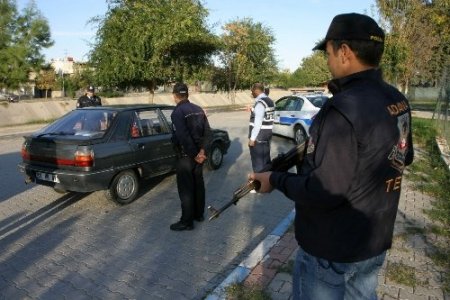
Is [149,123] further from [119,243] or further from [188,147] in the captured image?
[119,243]

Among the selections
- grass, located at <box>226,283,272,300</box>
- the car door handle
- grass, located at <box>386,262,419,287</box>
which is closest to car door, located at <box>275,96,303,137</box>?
the car door handle

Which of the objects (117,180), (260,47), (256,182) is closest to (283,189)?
(256,182)

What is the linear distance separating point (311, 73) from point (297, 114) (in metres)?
48.8

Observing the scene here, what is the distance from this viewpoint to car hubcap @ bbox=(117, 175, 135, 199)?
21.1ft

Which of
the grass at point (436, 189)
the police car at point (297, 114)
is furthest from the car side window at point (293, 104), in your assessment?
the grass at point (436, 189)

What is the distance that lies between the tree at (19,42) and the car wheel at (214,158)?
2349 centimetres

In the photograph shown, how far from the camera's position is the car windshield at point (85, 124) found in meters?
6.34

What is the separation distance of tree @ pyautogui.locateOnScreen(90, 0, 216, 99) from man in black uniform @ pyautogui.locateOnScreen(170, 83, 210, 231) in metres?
16.6

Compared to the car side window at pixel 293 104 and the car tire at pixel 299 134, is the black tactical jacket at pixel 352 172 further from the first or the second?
the car side window at pixel 293 104

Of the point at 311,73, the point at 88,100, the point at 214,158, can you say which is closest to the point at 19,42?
the point at 88,100

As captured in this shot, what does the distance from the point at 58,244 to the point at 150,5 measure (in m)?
18.5

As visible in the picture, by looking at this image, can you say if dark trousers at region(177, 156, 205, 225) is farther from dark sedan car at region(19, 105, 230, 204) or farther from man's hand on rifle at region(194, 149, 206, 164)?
dark sedan car at region(19, 105, 230, 204)

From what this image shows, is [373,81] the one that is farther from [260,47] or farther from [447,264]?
[260,47]

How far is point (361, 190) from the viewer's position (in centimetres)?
182
